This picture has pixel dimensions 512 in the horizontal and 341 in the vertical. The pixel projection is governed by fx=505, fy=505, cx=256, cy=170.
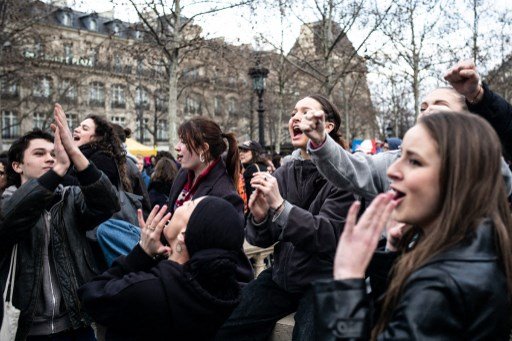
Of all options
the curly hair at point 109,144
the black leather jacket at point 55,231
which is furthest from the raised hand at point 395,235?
the curly hair at point 109,144

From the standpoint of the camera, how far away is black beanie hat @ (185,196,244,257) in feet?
8.04

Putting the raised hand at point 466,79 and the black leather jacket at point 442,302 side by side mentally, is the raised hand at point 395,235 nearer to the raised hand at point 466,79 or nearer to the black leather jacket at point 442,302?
the black leather jacket at point 442,302

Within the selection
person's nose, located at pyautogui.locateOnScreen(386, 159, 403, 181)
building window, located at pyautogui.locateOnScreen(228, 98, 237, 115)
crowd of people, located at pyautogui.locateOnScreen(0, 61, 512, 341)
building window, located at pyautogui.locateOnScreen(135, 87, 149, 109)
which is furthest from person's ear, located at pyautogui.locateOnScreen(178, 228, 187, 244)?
building window, located at pyautogui.locateOnScreen(228, 98, 237, 115)

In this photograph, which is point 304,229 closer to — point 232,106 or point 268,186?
point 268,186

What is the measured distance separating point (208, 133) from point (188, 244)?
1.54m

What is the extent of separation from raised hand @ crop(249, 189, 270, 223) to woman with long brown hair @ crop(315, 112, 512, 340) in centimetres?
114

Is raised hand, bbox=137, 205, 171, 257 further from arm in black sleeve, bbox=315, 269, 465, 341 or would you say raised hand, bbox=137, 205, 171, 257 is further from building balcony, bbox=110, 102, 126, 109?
building balcony, bbox=110, 102, 126, 109

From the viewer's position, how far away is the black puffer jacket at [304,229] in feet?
8.82

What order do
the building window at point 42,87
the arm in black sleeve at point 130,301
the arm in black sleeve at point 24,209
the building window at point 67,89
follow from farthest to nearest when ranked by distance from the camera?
the building window at point 67,89
the building window at point 42,87
the arm in black sleeve at point 24,209
the arm in black sleeve at point 130,301

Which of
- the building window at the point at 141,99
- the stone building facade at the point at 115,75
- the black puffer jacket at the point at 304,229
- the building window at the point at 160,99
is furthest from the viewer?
the building window at the point at 141,99

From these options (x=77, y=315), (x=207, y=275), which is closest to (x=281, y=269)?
(x=207, y=275)

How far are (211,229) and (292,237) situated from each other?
469 mm

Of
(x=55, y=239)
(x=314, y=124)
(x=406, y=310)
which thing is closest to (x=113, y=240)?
(x=55, y=239)

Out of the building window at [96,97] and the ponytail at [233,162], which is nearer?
the ponytail at [233,162]
